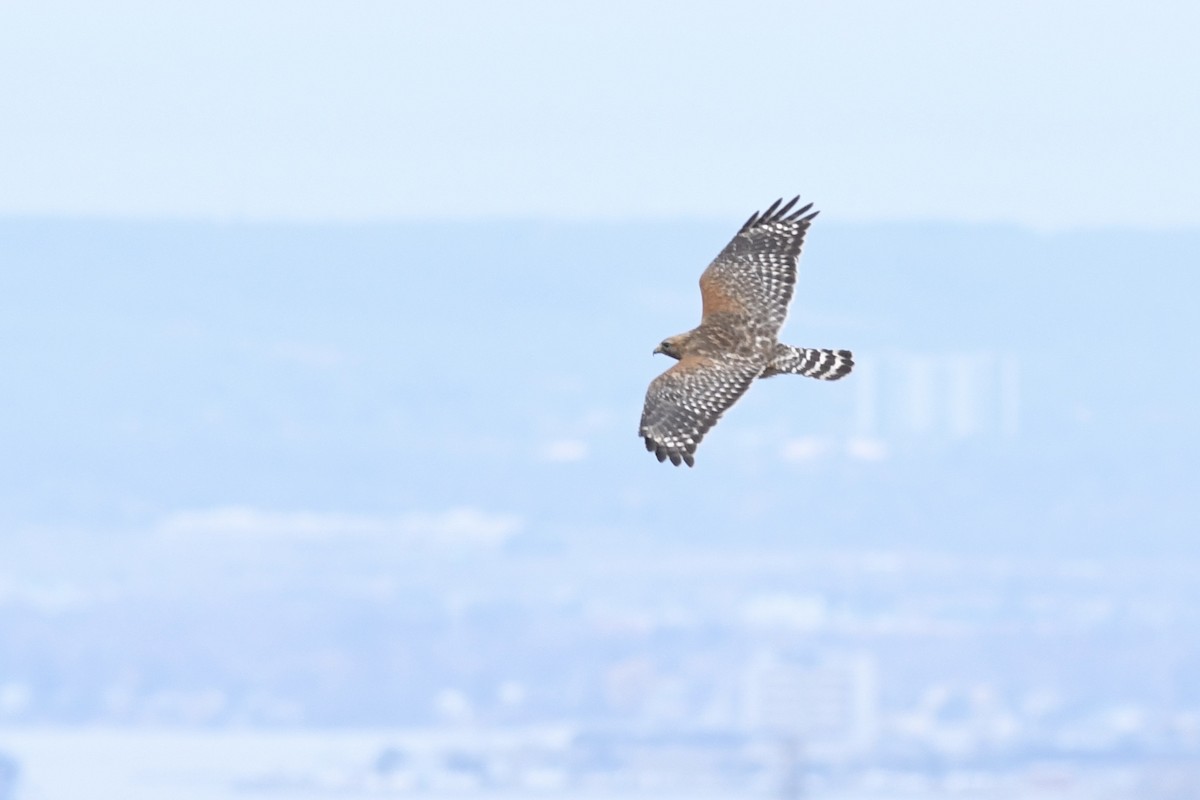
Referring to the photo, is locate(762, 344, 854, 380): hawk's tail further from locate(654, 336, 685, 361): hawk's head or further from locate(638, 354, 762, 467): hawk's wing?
locate(654, 336, 685, 361): hawk's head

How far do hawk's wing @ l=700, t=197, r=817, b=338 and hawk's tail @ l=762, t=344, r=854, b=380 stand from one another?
416 mm

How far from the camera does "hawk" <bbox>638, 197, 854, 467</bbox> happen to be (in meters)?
27.9

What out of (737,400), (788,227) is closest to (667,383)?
(737,400)

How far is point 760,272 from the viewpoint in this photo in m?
Answer: 29.5

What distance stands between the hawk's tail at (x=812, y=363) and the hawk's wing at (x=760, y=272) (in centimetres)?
42

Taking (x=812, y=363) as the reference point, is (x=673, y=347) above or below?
above

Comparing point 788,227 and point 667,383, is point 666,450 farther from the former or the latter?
point 788,227

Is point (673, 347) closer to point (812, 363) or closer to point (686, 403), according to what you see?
point (686, 403)

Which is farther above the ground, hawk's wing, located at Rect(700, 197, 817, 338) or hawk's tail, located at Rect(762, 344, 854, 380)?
hawk's wing, located at Rect(700, 197, 817, 338)

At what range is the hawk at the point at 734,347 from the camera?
27859mm

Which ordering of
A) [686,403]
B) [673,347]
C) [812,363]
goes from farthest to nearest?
1. [673,347]
2. [812,363]
3. [686,403]

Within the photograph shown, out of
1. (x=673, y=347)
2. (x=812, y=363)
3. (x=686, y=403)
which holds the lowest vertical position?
(x=686, y=403)

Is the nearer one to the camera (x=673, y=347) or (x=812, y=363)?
(x=812, y=363)

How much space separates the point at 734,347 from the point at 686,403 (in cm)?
99
